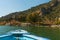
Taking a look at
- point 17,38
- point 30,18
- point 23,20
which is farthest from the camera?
point 23,20

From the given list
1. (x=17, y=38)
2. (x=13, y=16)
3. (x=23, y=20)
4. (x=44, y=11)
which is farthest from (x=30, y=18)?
(x=17, y=38)

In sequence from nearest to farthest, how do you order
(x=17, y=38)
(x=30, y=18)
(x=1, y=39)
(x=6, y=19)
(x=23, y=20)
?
1. (x=1, y=39)
2. (x=17, y=38)
3. (x=30, y=18)
4. (x=23, y=20)
5. (x=6, y=19)

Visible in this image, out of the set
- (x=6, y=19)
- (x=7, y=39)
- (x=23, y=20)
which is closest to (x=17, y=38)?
(x=7, y=39)

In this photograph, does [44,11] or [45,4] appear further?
[45,4]

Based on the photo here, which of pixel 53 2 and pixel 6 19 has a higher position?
pixel 53 2

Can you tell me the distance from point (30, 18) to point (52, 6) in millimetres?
Result: 41137

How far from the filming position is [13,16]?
180 meters

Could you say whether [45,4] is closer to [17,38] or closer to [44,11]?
[44,11]

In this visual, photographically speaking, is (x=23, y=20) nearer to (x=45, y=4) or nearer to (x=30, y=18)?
(x=30, y=18)

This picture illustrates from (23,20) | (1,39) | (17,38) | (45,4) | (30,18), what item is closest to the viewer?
(1,39)

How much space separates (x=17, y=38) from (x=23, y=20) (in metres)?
139

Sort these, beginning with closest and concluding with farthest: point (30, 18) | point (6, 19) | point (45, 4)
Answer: point (30, 18) → point (6, 19) → point (45, 4)

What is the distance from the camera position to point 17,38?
19.3 metres

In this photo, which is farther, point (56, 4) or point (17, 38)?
point (56, 4)
